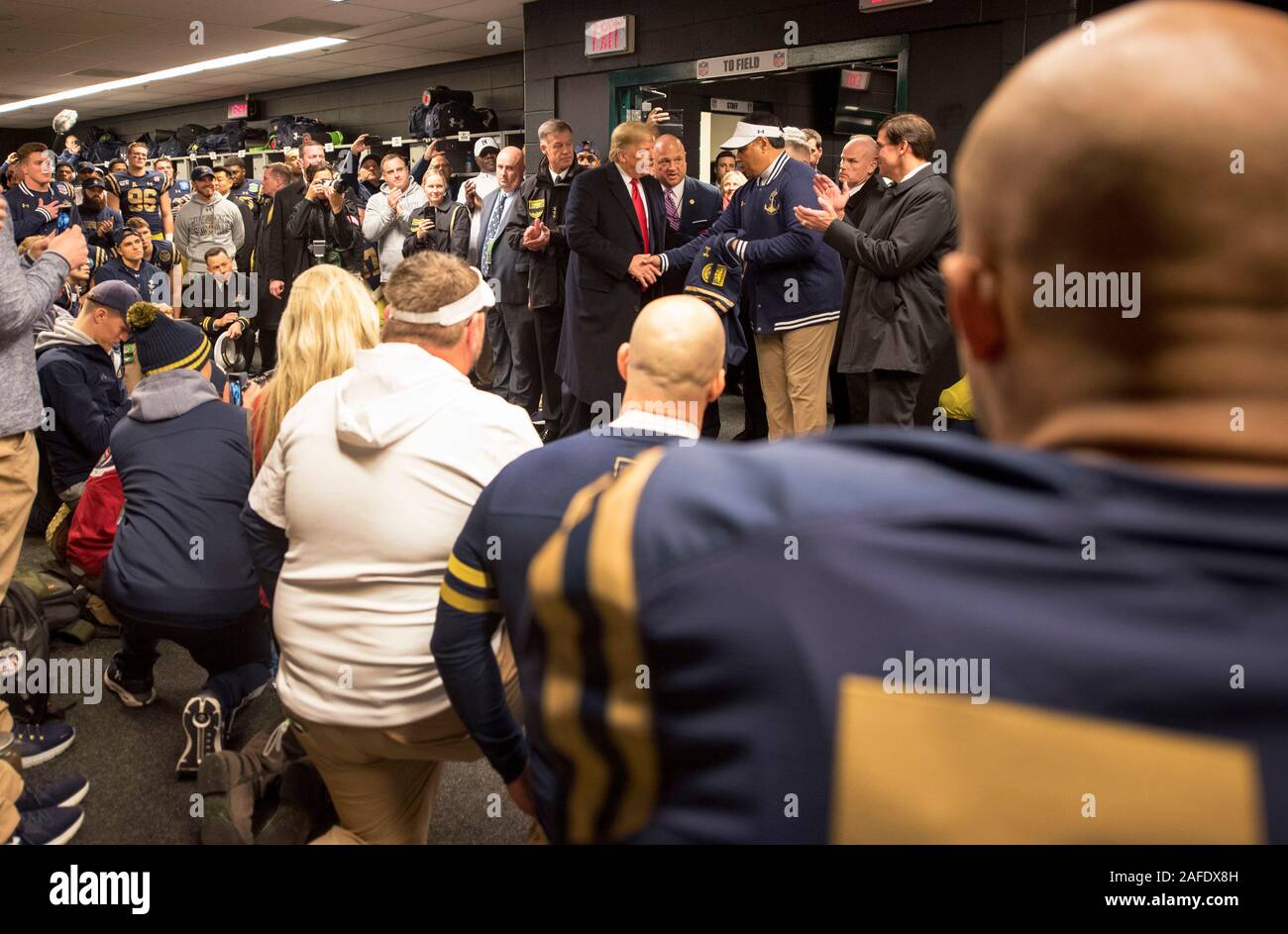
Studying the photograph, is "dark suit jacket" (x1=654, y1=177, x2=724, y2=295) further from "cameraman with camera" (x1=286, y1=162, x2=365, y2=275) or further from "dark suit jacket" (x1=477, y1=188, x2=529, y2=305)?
"cameraman with camera" (x1=286, y1=162, x2=365, y2=275)

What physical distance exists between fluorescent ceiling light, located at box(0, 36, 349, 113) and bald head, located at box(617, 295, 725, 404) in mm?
9039

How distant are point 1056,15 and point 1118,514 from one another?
514 centimetres

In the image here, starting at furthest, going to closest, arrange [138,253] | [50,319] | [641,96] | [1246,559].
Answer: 1. [641,96]
2. [138,253]
3. [50,319]
4. [1246,559]

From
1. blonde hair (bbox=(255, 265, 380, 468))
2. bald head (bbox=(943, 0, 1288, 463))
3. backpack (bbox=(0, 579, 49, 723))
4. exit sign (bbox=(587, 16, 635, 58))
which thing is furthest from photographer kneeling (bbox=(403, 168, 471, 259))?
bald head (bbox=(943, 0, 1288, 463))

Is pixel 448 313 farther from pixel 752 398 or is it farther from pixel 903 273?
pixel 752 398

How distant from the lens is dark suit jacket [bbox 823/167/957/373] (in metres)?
3.98

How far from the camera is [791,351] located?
183 inches

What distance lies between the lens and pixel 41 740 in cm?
273

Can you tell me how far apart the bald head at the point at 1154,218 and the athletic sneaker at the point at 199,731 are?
2548 millimetres

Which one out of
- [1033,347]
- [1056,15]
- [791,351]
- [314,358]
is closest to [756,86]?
[1056,15]

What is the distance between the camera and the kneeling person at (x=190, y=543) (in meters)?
2.63

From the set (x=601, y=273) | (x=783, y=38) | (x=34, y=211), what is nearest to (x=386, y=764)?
(x=601, y=273)

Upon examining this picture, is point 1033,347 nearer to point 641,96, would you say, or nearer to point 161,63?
point 641,96
